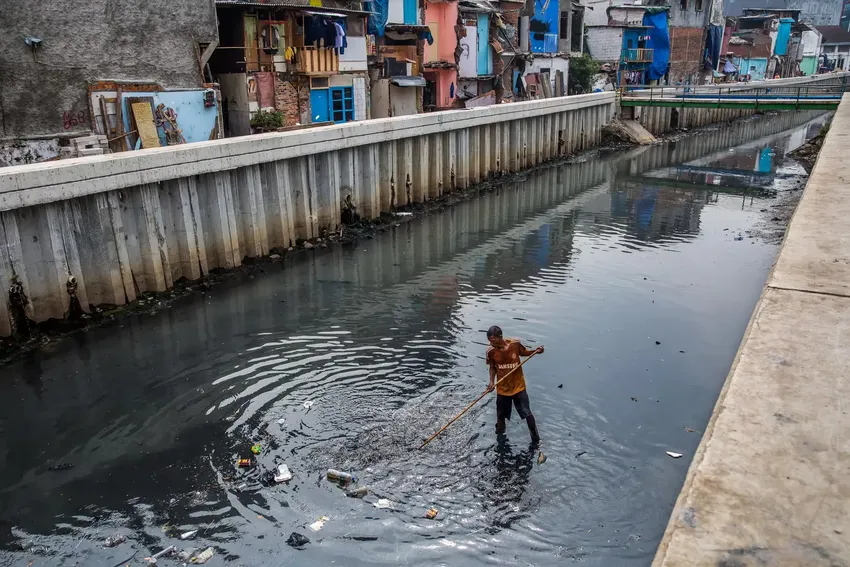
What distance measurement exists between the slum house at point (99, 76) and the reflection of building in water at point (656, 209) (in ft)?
43.4

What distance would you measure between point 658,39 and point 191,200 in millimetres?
50586

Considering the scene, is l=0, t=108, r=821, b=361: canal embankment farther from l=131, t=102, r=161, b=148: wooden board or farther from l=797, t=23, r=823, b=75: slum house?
l=797, t=23, r=823, b=75: slum house

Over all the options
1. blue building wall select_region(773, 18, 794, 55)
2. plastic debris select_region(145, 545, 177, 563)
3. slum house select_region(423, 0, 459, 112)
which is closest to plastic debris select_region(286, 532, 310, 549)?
plastic debris select_region(145, 545, 177, 563)

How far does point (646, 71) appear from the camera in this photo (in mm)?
57094

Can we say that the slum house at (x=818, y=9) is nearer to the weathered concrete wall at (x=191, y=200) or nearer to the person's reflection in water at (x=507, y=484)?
the weathered concrete wall at (x=191, y=200)

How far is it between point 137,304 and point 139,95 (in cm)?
841

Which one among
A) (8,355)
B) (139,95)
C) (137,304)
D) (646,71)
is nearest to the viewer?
(8,355)

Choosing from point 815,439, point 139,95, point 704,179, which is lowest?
point 704,179

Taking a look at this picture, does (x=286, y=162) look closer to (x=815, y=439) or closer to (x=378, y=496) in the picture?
(x=378, y=496)

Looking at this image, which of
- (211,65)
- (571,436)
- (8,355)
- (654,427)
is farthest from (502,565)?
(211,65)

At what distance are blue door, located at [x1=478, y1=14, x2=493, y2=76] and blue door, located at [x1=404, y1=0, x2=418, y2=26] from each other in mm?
6768

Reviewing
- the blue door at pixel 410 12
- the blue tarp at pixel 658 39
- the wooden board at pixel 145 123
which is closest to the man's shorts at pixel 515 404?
the wooden board at pixel 145 123

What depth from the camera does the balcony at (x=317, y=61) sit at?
25.8 metres

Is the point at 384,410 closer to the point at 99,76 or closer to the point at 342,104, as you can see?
the point at 99,76
